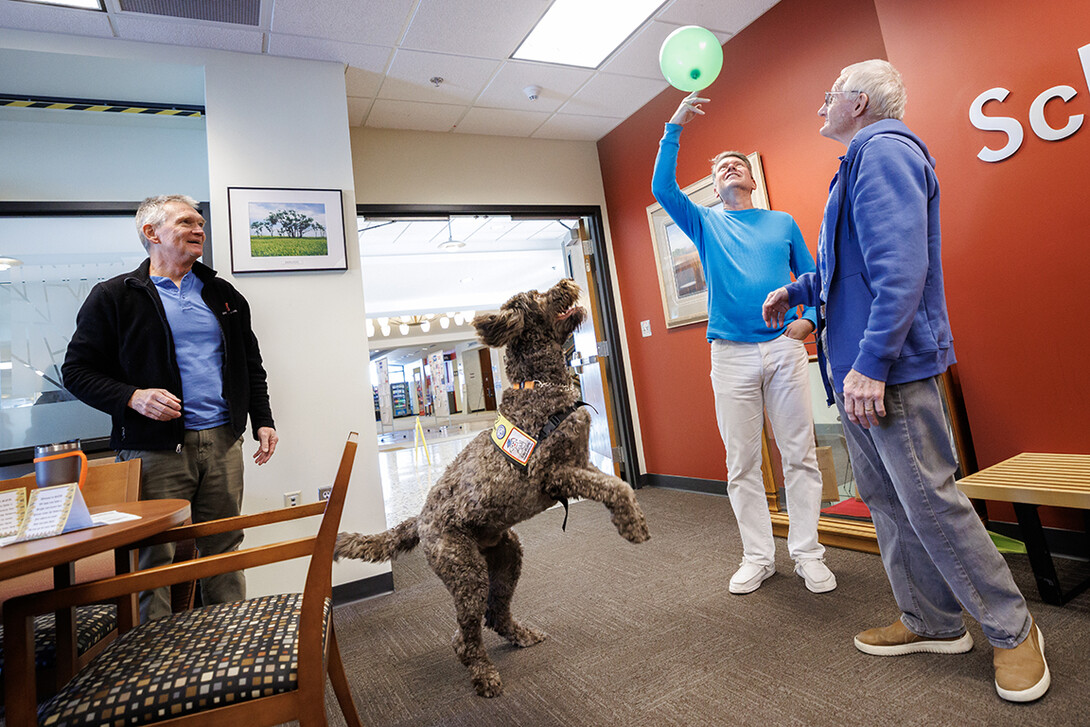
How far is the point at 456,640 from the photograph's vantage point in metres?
1.69

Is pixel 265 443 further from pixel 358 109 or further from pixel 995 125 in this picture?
pixel 995 125

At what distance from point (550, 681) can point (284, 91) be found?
3109 millimetres

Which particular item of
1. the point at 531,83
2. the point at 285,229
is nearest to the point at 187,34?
the point at 285,229

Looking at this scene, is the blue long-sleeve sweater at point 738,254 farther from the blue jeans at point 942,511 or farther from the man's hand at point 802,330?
the blue jeans at point 942,511

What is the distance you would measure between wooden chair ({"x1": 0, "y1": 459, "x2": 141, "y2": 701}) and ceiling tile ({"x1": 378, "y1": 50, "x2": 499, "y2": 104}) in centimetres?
259

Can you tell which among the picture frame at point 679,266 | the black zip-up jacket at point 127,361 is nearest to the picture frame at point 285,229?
the black zip-up jacket at point 127,361

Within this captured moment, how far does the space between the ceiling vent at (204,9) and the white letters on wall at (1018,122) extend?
3155 mm

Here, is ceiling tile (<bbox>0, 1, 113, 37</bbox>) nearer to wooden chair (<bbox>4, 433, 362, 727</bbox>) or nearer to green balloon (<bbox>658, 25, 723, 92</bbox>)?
green balloon (<bbox>658, 25, 723, 92</bbox>)

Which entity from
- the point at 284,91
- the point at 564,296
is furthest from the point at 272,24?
the point at 564,296

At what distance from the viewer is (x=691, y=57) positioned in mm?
2205

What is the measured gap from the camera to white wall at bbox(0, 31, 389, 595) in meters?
2.71

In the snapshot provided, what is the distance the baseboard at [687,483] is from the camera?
12.3 ft

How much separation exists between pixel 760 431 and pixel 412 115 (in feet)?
10.3

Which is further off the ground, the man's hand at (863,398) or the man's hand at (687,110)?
the man's hand at (687,110)
